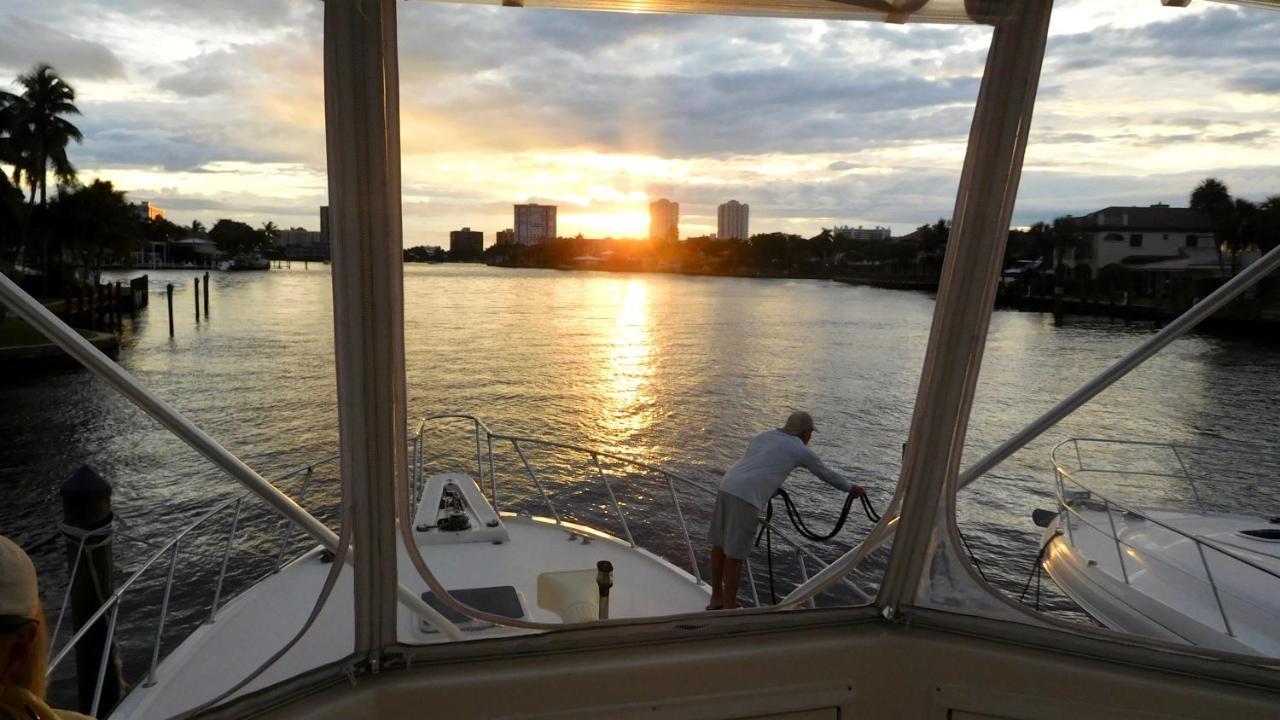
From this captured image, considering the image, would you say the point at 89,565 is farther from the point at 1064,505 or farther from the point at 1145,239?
the point at 1145,239

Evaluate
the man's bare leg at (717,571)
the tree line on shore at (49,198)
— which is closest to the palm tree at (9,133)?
the tree line on shore at (49,198)

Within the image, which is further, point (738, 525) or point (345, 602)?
point (738, 525)

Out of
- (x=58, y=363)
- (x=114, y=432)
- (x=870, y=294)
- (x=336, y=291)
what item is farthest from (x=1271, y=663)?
(x=870, y=294)

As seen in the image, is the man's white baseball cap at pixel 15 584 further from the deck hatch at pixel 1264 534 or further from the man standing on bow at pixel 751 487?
the deck hatch at pixel 1264 534

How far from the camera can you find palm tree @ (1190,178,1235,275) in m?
26.9

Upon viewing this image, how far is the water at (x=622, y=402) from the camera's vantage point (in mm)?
9852

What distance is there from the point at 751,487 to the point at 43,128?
3175 centimetres

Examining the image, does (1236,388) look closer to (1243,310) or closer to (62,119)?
(1243,310)

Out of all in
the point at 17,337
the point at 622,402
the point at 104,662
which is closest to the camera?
the point at 104,662

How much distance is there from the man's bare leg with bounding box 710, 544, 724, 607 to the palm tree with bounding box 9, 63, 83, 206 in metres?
30.1

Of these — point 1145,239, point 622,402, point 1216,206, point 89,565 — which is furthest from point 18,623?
point 1216,206

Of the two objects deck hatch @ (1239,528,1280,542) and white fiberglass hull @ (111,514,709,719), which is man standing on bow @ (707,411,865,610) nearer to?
white fiberglass hull @ (111,514,709,719)

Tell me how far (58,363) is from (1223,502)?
23797 mm

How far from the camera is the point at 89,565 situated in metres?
3.99
